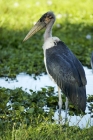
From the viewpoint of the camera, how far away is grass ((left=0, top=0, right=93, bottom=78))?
28.9 feet

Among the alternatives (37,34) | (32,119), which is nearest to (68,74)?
(32,119)

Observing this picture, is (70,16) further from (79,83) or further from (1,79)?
(79,83)

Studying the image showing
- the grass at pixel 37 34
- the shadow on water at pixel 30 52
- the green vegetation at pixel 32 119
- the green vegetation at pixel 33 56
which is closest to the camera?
the green vegetation at pixel 32 119

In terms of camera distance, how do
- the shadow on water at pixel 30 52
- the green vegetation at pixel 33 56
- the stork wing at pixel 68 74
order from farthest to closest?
the shadow on water at pixel 30 52 < the stork wing at pixel 68 74 < the green vegetation at pixel 33 56

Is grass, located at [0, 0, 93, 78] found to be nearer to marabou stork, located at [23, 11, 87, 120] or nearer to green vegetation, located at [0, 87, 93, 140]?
green vegetation, located at [0, 87, 93, 140]

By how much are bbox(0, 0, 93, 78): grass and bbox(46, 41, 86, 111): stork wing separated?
2030mm

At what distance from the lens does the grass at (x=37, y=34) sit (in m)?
8.81

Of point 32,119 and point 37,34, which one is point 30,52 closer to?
point 37,34

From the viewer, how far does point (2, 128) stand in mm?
5691

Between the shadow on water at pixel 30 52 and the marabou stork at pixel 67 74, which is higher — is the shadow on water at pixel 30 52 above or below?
above

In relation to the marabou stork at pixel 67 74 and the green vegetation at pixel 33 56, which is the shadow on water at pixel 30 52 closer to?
the green vegetation at pixel 33 56

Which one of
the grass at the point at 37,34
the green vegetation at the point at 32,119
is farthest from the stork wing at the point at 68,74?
the grass at the point at 37,34

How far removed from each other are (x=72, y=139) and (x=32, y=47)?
4609mm

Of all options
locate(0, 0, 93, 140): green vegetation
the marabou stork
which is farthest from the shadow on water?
the marabou stork
